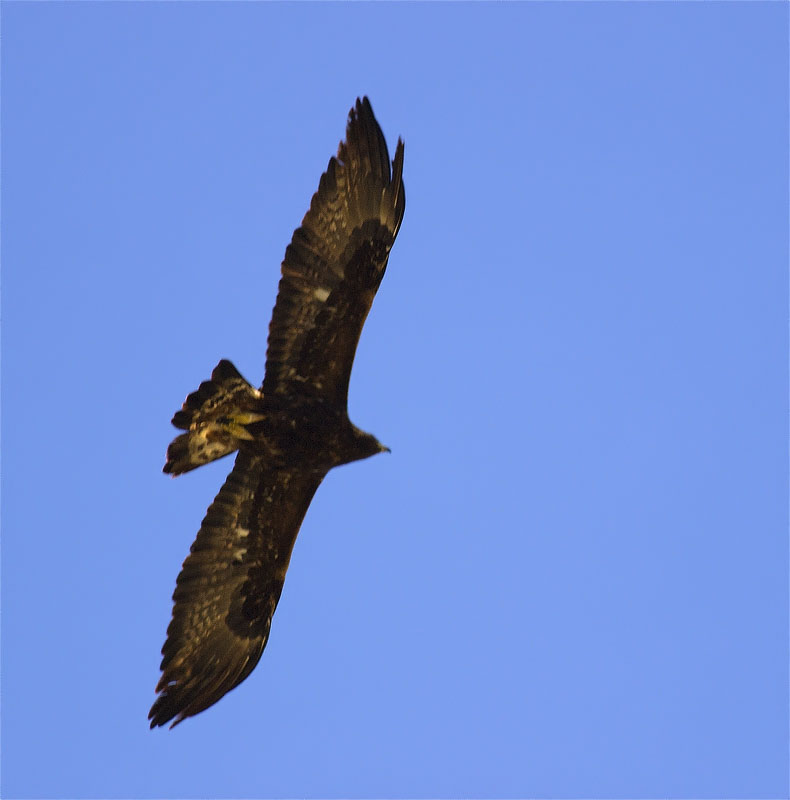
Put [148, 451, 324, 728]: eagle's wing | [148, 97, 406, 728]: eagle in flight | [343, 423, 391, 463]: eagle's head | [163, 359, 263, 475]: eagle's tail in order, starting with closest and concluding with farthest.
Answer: [163, 359, 263, 475]: eagle's tail
[148, 97, 406, 728]: eagle in flight
[343, 423, 391, 463]: eagle's head
[148, 451, 324, 728]: eagle's wing

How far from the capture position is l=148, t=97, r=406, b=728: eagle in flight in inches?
434

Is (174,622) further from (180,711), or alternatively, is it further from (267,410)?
(267,410)

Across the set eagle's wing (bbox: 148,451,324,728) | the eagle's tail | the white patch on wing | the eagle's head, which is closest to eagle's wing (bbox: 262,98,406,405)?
the white patch on wing

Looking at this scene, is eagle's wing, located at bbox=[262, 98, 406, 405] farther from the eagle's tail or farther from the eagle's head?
the eagle's head

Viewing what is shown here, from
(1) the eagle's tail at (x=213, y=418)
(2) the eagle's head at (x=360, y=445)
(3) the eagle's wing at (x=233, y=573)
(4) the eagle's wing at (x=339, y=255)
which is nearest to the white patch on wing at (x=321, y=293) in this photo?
(4) the eagle's wing at (x=339, y=255)

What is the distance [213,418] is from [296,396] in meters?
0.81

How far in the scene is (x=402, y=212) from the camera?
11117 mm

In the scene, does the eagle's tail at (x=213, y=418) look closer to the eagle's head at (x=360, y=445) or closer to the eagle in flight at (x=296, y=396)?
the eagle in flight at (x=296, y=396)

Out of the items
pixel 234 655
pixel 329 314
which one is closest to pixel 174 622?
pixel 234 655

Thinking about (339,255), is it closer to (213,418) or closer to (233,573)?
(213,418)

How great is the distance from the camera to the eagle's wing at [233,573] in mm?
11664

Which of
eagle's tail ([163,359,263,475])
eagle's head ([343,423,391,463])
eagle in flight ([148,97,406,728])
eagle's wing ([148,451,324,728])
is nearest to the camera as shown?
eagle's tail ([163,359,263,475])

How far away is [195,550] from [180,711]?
1.54m

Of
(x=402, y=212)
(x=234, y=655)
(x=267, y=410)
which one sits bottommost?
(x=234, y=655)
